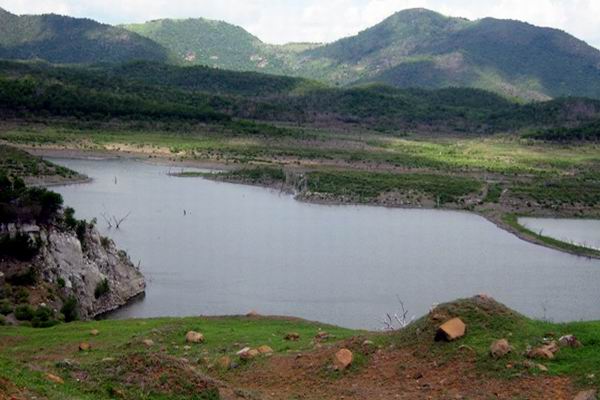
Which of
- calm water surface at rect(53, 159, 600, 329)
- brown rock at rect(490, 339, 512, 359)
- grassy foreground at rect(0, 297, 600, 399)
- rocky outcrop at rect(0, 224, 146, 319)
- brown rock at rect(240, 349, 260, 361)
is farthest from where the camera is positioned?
calm water surface at rect(53, 159, 600, 329)

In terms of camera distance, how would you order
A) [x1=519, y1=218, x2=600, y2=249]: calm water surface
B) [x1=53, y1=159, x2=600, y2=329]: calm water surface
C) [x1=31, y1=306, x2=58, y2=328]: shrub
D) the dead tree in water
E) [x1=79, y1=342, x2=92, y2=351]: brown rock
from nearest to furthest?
[x1=79, y1=342, x2=92, y2=351]: brown rock < [x1=31, y1=306, x2=58, y2=328]: shrub < [x1=53, y1=159, x2=600, y2=329]: calm water surface < the dead tree in water < [x1=519, y1=218, x2=600, y2=249]: calm water surface

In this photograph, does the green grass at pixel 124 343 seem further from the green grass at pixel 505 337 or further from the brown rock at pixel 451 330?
the brown rock at pixel 451 330

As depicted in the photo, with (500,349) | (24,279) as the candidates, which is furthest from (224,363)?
(24,279)

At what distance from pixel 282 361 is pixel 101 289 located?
19.9 metres

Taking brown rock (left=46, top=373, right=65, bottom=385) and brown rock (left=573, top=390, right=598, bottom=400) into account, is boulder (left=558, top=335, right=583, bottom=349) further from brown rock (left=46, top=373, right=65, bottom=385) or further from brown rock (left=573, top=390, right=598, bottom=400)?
brown rock (left=46, top=373, right=65, bottom=385)

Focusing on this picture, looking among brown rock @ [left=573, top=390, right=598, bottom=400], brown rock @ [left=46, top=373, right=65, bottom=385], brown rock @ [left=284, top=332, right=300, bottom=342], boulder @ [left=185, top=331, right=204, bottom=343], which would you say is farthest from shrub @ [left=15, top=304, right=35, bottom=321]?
brown rock @ [left=573, top=390, right=598, bottom=400]

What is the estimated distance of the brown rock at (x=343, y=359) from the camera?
66.9 feet

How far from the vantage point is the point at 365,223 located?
70625mm

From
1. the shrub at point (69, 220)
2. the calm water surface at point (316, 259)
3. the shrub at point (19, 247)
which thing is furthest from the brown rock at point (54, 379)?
the shrub at point (69, 220)

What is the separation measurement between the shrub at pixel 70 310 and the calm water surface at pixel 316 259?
126 inches

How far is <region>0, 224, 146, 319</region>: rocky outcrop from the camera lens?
3697cm

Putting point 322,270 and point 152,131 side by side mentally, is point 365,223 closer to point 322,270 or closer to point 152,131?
point 322,270

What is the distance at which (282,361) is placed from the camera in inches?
853

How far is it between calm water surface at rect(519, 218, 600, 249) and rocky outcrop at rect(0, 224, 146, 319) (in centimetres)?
3884
